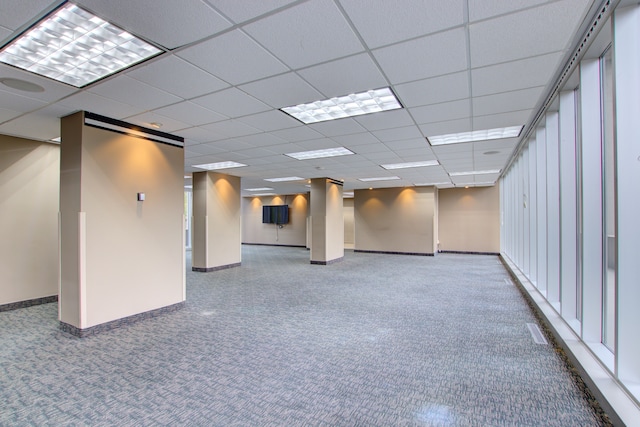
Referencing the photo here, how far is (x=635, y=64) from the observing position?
2.11 m

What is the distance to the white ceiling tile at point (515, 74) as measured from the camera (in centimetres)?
279

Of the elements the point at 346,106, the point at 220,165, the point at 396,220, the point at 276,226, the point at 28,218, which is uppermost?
the point at 346,106

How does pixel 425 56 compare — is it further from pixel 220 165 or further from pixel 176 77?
pixel 220 165

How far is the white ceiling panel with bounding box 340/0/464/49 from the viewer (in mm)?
2008

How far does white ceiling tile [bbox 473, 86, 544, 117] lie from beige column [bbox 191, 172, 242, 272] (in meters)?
6.95

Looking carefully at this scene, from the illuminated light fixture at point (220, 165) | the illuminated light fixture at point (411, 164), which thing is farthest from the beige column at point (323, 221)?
the illuminated light fixture at point (220, 165)

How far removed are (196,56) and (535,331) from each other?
484 cm

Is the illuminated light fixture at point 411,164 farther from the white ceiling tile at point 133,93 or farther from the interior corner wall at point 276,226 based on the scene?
the interior corner wall at point 276,226

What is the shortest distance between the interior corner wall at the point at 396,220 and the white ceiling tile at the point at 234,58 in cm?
1077

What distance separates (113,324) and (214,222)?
4.81m

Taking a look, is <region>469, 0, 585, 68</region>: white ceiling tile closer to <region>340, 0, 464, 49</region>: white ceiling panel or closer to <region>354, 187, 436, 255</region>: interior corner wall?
<region>340, 0, 464, 49</region>: white ceiling panel

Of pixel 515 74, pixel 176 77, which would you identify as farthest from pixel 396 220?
pixel 176 77

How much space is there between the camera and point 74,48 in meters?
2.58

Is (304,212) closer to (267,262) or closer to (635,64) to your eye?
(267,262)
